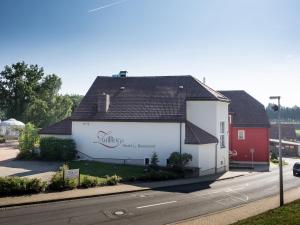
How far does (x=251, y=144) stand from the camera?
179 ft

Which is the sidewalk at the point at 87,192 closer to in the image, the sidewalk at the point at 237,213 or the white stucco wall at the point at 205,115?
the white stucco wall at the point at 205,115

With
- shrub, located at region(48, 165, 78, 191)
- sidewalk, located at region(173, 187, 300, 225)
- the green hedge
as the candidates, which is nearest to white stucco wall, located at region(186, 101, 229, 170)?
the green hedge

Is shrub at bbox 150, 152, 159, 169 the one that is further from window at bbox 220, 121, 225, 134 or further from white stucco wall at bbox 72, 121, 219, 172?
window at bbox 220, 121, 225, 134

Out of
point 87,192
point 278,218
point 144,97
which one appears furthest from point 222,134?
point 278,218

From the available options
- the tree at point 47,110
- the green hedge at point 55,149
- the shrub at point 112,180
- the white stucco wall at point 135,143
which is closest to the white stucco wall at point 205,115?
the white stucco wall at point 135,143

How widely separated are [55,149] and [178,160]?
13.7 m

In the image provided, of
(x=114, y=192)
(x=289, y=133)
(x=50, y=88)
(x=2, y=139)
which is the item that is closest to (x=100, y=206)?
(x=114, y=192)

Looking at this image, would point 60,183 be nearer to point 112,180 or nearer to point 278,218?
point 112,180

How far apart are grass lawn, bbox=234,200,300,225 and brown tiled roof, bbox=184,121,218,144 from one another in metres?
17.6

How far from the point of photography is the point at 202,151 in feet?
123

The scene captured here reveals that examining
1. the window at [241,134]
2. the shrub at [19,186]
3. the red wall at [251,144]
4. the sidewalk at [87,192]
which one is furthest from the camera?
the window at [241,134]

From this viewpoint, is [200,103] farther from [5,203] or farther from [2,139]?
[2,139]

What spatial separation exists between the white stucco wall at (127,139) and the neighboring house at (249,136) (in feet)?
62.4

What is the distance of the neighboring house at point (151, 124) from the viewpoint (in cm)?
3809
